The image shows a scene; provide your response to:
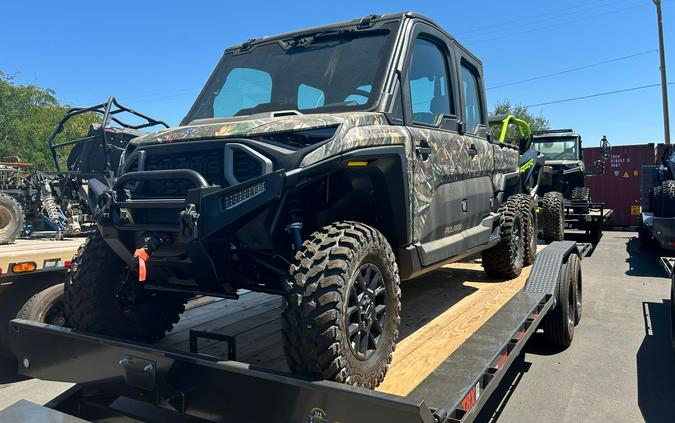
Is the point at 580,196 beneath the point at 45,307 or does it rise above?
above

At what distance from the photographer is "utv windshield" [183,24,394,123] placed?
3.44 metres

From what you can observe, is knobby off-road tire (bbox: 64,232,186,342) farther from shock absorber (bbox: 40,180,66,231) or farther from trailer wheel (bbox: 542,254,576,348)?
shock absorber (bbox: 40,180,66,231)

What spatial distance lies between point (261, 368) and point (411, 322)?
180 cm

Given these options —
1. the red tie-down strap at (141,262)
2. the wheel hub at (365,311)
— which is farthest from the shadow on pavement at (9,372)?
the wheel hub at (365,311)

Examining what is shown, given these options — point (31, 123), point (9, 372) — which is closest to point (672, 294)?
point (9, 372)

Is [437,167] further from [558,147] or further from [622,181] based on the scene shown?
[622,181]

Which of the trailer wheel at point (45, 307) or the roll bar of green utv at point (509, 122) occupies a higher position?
the roll bar of green utv at point (509, 122)

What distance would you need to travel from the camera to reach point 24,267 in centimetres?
480

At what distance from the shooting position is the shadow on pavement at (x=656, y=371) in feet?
13.7

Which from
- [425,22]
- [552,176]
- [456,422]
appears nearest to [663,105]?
[552,176]

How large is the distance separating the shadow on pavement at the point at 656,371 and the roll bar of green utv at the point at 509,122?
2.78 m

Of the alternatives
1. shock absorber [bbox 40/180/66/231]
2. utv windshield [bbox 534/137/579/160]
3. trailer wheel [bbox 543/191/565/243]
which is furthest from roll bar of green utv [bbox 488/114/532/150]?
shock absorber [bbox 40/180/66/231]

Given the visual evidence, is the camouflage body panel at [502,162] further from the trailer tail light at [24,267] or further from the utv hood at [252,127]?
the trailer tail light at [24,267]

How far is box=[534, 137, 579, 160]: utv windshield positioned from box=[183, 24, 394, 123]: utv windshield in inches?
518
